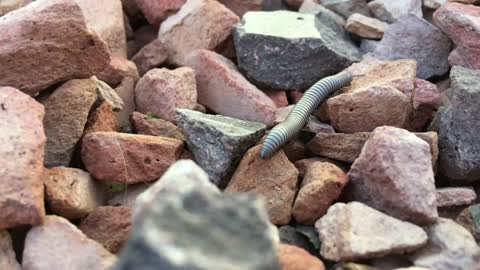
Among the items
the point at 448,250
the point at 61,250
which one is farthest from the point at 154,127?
the point at 448,250

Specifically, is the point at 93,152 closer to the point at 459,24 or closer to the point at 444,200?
the point at 444,200

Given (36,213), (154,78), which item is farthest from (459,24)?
(36,213)

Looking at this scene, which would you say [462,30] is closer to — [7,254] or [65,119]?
[65,119]

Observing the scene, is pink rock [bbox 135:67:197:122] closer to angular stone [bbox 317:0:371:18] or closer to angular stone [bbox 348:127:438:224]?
angular stone [bbox 348:127:438:224]

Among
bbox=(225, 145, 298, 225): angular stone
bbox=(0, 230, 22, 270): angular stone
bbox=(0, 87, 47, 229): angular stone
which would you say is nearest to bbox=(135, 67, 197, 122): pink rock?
bbox=(225, 145, 298, 225): angular stone

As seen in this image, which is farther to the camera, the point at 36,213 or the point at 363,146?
the point at 363,146
